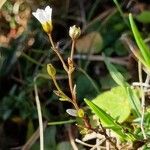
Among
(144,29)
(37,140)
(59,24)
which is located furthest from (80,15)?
(37,140)

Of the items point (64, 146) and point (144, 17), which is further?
point (144, 17)

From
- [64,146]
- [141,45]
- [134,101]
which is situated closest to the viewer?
[141,45]

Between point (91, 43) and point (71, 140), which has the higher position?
point (91, 43)

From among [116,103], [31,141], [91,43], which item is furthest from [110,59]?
[31,141]

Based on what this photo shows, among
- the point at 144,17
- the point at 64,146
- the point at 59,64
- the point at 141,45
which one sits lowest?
the point at 64,146

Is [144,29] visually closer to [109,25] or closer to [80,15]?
[109,25]

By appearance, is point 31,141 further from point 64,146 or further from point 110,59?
point 110,59

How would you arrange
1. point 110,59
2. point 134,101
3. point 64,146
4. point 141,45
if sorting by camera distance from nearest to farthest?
point 141,45
point 134,101
point 64,146
point 110,59

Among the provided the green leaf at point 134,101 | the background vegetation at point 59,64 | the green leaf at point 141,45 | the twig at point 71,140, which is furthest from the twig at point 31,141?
the green leaf at point 141,45

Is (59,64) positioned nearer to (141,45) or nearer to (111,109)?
(111,109)

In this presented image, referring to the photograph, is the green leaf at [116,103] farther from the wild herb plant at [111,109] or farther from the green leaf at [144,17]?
the green leaf at [144,17]
